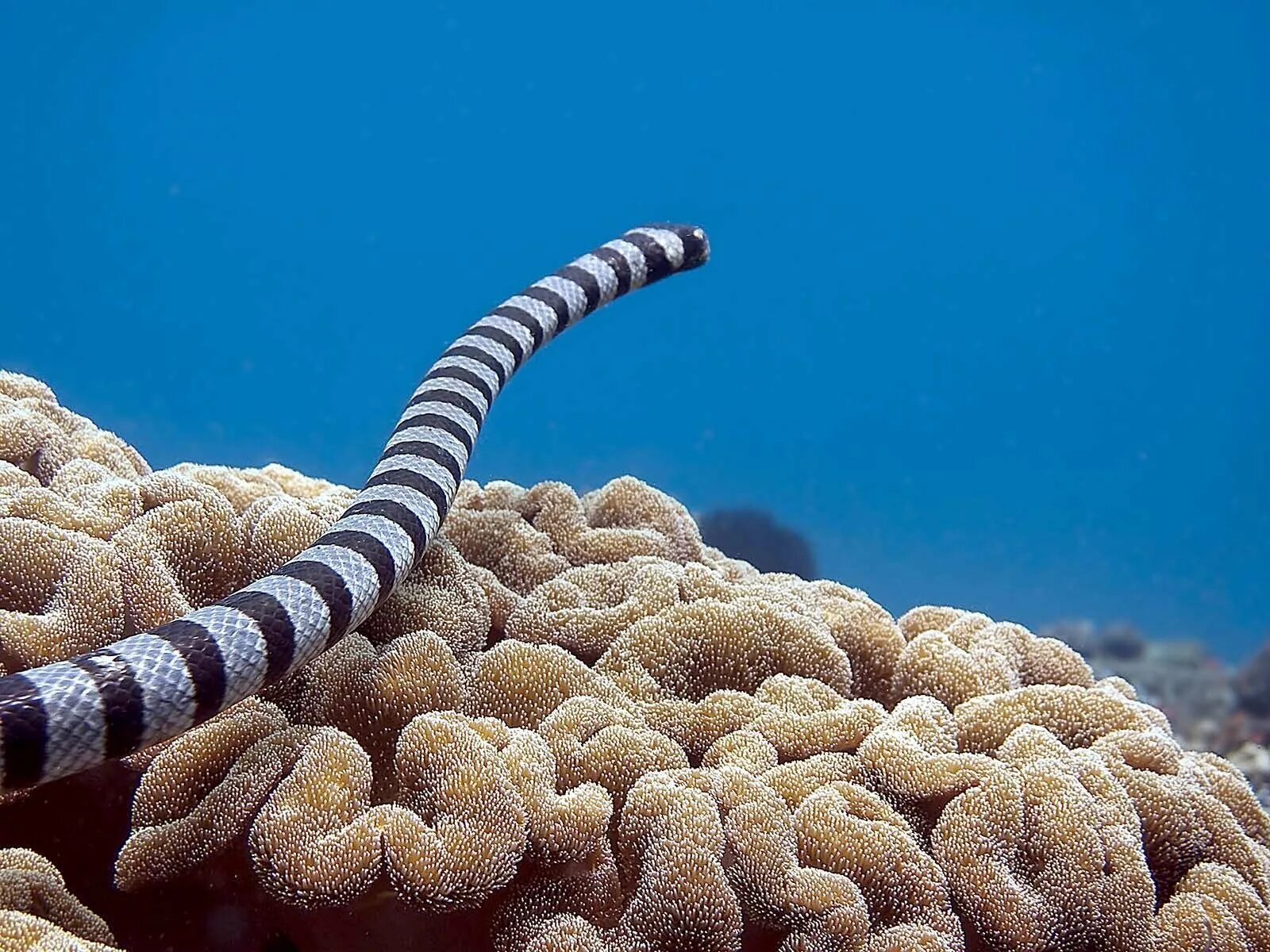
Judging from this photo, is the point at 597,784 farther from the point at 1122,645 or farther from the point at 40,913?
the point at 1122,645

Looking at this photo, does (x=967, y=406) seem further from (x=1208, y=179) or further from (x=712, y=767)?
(x=712, y=767)

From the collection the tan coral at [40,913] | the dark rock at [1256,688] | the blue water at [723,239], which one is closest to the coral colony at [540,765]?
the tan coral at [40,913]

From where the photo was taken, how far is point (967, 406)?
3337 inches

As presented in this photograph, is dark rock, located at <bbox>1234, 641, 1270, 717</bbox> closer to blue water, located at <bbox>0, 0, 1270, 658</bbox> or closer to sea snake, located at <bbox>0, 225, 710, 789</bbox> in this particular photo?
sea snake, located at <bbox>0, 225, 710, 789</bbox>

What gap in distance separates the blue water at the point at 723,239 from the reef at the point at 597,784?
67.3 m

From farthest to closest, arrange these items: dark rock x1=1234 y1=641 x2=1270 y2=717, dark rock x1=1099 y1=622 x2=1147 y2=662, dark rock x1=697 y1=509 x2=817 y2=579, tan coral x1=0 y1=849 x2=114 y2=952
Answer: dark rock x1=1099 y1=622 x2=1147 y2=662 → dark rock x1=697 y1=509 x2=817 y2=579 → dark rock x1=1234 y1=641 x2=1270 y2=717 → tan coral x1=0 y1=849 x2=114 y2=952

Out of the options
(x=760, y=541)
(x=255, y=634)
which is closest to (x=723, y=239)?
(x=760, y=541)

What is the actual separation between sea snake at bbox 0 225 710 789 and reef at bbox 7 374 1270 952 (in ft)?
0.34

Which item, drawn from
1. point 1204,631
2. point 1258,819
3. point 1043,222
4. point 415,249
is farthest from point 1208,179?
point 1258,819

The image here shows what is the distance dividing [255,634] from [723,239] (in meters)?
81.3

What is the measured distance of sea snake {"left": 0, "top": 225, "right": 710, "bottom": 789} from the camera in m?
2.13

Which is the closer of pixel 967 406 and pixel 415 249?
pixel 967 406

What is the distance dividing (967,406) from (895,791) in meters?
87.2

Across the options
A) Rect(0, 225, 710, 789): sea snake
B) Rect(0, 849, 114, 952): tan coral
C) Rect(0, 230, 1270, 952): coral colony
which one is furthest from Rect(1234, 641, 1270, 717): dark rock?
Rect(0, 849, 114, 952): tan coral
